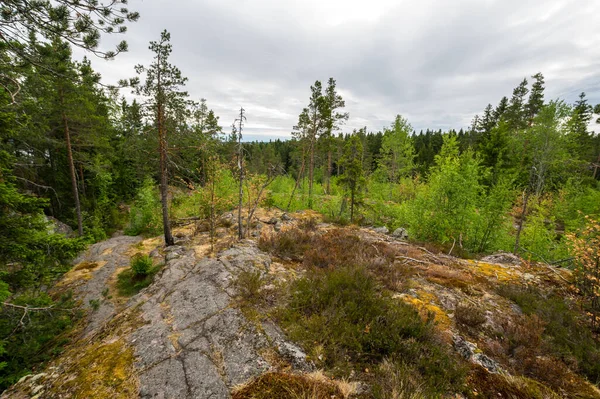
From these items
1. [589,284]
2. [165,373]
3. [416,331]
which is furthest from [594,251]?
[165,373]

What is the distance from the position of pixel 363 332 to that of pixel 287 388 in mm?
1360

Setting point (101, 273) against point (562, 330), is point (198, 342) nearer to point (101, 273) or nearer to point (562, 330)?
point (562, 330)

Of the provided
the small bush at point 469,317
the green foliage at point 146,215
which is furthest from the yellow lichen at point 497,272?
the green foliage at point 146,215

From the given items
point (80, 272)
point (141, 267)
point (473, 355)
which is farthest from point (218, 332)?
point (80, 272)

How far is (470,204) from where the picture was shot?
9.79 metres

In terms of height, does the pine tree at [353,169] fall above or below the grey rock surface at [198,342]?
above

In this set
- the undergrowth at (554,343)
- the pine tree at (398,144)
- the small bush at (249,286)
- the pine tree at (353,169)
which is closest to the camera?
the undergrowth at (554,343)

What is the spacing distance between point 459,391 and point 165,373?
11.5ft

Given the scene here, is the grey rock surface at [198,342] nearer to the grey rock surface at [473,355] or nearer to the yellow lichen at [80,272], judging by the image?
the grey rock surface at [473,355]

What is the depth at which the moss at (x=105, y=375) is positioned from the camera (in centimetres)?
253

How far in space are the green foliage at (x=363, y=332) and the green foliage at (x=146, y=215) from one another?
1711cm

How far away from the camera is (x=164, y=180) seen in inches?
478

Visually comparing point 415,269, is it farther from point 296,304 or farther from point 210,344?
point 210,344

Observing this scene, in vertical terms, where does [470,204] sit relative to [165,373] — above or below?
above
